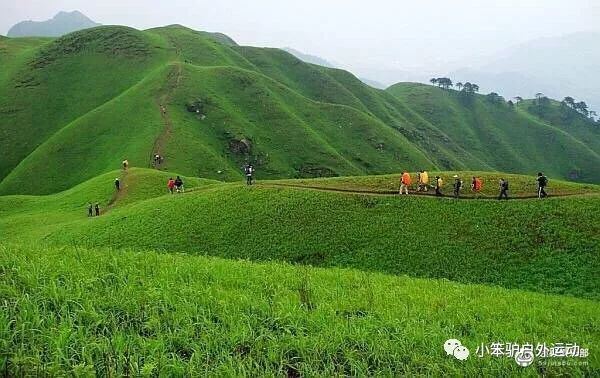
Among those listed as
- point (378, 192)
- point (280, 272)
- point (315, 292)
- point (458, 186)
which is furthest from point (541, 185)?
point (315, 292)

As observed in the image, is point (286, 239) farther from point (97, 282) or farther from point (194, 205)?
point (97, 282)

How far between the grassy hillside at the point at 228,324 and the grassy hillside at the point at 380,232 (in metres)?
13.1

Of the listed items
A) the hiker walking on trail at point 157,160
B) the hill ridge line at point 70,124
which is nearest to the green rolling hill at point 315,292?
the hiker walking on trail at point 157,160

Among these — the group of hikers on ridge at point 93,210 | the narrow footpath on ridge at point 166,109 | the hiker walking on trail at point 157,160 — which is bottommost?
the group of hikers on ridge at point 93,210

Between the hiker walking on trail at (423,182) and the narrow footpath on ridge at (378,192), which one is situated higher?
the hiker walking on trail at (423,182)

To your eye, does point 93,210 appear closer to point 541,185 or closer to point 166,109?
point 541,185

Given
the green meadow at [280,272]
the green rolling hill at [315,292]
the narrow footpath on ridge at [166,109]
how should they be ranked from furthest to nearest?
the narrow footpath on ridge at [166,109], the green meadow at [280,272], the green rolling hill at [315,292]

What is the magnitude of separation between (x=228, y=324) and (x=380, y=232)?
24.9 m

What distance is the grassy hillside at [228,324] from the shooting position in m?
9.81

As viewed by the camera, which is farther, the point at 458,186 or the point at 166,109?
the point at 166,109

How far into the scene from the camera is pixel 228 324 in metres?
11.9

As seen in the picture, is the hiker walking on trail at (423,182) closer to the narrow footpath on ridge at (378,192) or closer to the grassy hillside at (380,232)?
the narrow footpath on ridge at (378,192)

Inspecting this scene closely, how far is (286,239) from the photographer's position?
117 ft

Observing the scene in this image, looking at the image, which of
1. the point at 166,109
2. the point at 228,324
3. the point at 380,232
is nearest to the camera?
the point at 228,324
